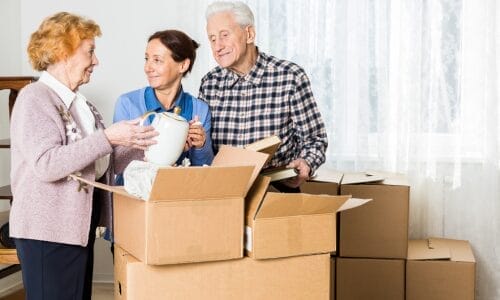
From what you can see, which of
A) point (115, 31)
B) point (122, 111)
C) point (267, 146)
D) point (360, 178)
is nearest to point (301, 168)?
point (267, 146)

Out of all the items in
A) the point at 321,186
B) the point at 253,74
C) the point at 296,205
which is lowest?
the point at 321,186

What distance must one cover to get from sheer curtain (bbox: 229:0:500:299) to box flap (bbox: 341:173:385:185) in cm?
34

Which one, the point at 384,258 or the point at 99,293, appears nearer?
the point at 384,258

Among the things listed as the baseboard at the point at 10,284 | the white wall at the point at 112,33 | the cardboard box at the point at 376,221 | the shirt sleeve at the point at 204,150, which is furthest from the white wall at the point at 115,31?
the shirt sleeve at the point at 204,150

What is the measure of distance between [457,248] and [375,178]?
0.56 metres

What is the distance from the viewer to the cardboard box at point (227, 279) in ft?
5.86

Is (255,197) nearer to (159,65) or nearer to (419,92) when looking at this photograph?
(159,65)

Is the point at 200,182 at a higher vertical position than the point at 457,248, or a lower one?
higher

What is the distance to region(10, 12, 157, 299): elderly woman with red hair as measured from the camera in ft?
6.04

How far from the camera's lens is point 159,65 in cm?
226

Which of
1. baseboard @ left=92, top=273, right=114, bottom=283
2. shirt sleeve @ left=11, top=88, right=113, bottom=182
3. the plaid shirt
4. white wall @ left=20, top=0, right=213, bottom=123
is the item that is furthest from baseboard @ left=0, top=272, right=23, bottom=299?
shirt sleeve @ left=11, top=88, right=113, bottom=182

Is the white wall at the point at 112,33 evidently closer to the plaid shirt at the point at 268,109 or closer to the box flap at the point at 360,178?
the box flap at the point at 360,178

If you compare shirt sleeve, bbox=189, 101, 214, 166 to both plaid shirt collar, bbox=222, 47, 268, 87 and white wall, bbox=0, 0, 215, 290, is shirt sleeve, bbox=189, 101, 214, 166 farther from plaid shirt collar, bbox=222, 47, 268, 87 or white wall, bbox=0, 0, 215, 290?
white wall, bbox=0, 0, 215, 290

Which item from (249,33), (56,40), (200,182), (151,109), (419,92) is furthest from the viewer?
(419,92)
